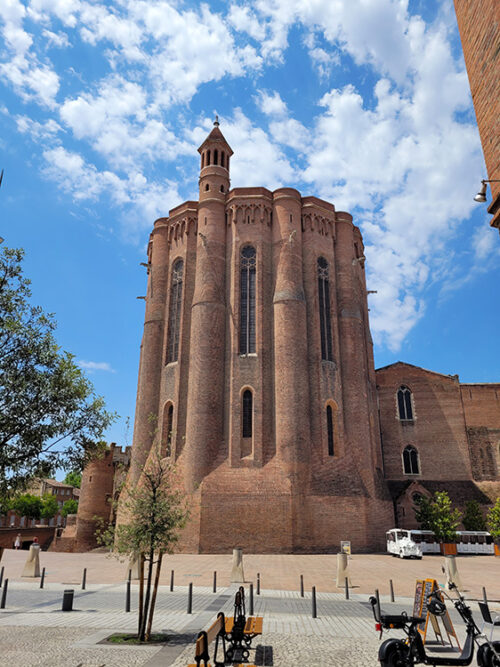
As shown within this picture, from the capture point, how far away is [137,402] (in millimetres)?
33000

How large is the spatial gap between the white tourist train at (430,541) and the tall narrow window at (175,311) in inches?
694

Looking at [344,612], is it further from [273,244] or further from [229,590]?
[273,244]

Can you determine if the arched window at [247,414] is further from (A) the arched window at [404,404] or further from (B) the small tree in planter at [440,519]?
(A) the arched window at [404,404]

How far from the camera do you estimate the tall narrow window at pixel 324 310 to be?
3186cm

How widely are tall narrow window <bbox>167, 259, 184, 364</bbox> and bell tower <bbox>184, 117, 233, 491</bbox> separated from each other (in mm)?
2123

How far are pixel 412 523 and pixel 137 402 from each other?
2115 centimetres

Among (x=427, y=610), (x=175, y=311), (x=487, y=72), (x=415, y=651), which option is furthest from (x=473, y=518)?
(x=487, y=72)

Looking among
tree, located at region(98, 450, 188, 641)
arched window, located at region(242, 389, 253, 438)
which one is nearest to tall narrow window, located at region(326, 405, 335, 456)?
arched window, located at region(242, 389, 253, 438)

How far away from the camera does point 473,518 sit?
32.2 m

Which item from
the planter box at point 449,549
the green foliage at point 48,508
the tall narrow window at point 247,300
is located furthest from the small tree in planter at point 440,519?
the green foliage at point 48,508

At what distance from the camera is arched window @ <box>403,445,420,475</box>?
37.3 m

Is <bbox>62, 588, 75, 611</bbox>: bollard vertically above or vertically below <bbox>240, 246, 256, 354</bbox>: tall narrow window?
below

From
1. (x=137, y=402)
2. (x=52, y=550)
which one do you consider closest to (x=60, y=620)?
(x=137, y=402)

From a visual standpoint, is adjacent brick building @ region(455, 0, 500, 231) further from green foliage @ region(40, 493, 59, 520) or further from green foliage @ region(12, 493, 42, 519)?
green foliage @ region(40, 493, 59, 520)
